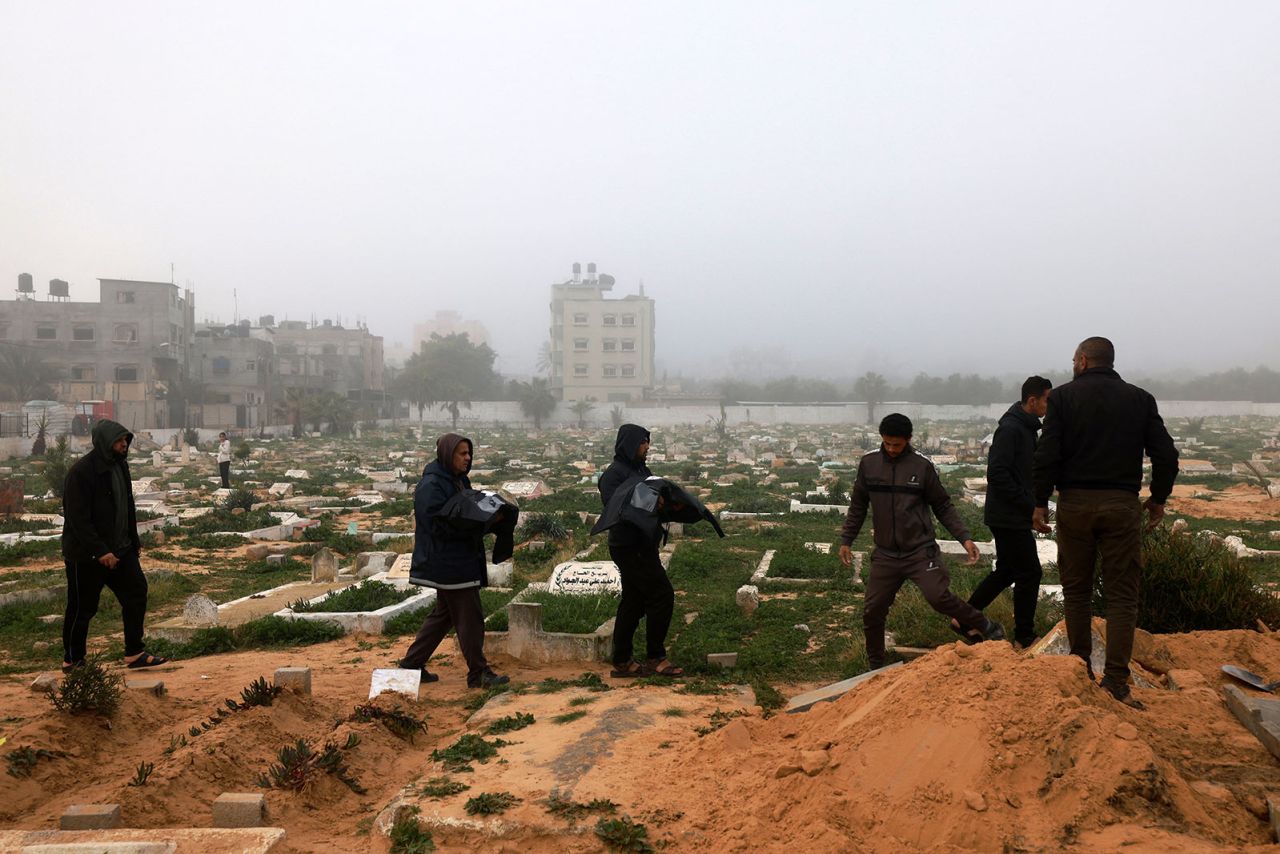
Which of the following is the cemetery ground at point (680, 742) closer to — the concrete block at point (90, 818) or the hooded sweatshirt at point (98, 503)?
the concrete block at point (90, 818)

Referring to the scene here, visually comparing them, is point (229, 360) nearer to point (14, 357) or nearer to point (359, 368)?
point (14, 357)

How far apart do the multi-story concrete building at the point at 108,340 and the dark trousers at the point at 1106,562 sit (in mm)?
56491

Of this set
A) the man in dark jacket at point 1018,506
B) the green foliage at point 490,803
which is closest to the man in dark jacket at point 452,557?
the green foliage at point 490,803

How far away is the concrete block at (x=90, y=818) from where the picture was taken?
358 cm

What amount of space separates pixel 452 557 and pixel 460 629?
1.71 feet

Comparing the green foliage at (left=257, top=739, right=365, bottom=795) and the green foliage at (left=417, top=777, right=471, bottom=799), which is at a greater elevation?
the green foliage at (left=417, top=777, right=471, bottom=799)

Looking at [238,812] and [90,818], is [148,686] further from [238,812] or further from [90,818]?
[238,812]

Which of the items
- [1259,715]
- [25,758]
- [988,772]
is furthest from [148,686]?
[1259,715]

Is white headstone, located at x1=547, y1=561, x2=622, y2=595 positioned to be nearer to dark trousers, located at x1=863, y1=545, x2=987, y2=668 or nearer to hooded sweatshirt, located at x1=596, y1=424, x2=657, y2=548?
hooded sweatshirt, located at x1=596, y1=424, x2=657, y2=548

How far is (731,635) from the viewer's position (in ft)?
23.4

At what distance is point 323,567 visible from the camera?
1065cm

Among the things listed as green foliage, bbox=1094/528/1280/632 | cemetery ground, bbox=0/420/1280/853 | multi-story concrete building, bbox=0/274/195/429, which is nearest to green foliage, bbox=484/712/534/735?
cemetery ground, bbox=0/420/1280/853

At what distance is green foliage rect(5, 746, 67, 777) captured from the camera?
13.9 feet

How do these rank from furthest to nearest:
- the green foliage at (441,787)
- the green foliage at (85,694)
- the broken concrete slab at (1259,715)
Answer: the green foliage at (85,694)
the green foliage at (441,787)
the broken concrete slab at (1259,715)
